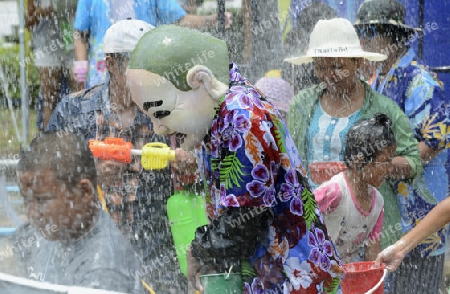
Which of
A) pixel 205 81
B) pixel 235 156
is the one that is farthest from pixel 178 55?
pixel 235 156

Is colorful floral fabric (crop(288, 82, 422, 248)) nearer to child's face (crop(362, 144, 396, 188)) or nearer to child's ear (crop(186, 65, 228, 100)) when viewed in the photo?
child's face (crop(362, 144, 396, 188))

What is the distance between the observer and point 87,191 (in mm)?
3141

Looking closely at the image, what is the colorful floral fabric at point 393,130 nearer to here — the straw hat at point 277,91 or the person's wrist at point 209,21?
the straw hat at point 277,91

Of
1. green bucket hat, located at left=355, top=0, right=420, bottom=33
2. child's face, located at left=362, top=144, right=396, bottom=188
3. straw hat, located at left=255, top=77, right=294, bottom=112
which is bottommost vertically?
child's face, located at left=362, top=144, right=396, bottom=188

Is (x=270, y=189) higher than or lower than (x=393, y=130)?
higher

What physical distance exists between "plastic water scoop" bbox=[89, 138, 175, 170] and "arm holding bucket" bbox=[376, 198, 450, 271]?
1.32 metres

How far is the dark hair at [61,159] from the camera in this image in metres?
3.16

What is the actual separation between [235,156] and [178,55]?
0.42m

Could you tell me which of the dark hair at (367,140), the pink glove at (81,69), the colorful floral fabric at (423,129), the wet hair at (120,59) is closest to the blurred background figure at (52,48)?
the pink glove at (81,69)

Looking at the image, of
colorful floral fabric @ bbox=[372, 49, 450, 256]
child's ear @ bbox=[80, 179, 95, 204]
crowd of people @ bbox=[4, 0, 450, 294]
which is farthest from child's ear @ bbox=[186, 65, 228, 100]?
colorful floral fabric @ bbox=[372, 49, 450, 256]

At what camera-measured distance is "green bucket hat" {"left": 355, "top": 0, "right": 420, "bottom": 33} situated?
5203mm

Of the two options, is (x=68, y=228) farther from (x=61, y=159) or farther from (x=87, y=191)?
(x=61, y=159)

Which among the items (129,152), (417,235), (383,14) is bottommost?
(417,235)

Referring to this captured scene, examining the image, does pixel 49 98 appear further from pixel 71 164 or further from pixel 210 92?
pixel 210 92
